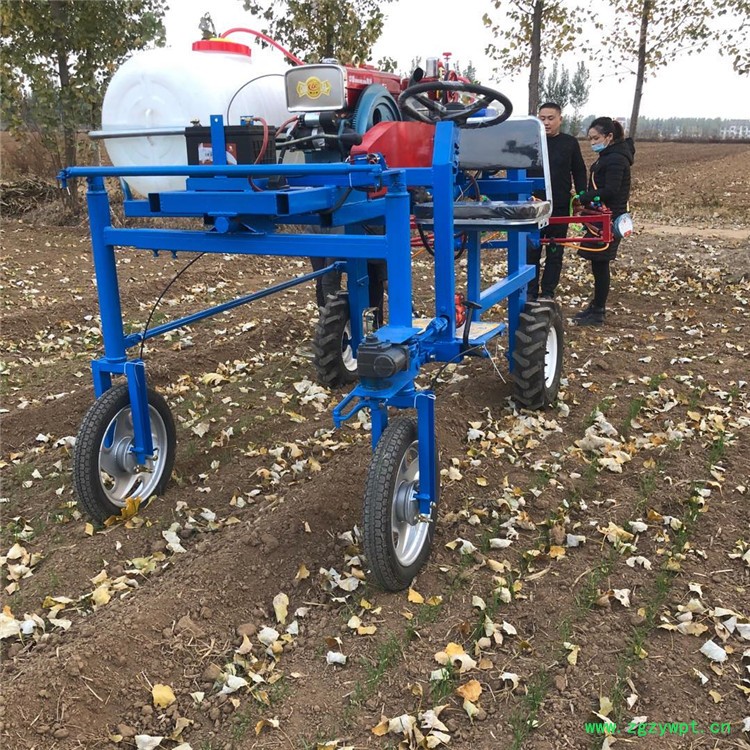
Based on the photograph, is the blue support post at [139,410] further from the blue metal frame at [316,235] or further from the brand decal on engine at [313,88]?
the brand decal on engine at [313,88]

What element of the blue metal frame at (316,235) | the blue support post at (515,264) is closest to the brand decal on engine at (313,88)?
the blue metal frame at (316,235)

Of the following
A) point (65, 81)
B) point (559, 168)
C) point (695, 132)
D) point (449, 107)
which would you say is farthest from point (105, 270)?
point (695, 132)

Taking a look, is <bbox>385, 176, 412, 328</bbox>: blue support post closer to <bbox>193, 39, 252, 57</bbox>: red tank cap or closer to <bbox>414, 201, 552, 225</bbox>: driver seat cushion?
<bbox>414, 201, 552, 225</bbox>: driver seat cushion

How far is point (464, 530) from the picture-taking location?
4.13 meters

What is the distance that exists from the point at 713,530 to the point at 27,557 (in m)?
3.57

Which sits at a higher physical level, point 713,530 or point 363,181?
point 363,181

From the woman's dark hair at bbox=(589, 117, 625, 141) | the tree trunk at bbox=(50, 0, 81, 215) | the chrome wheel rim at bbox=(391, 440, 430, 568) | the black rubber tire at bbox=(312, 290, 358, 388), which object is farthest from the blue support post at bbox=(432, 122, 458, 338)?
the tree trunk at bbox=(50, 0, 81, 215)

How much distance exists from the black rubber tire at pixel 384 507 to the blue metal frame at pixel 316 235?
0.56 feet

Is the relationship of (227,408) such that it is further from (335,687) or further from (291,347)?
(335,687)

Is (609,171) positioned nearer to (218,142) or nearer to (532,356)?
(532,356)

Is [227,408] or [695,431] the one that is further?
[227,408]

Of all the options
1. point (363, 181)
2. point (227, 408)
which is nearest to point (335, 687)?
point (363, 181)

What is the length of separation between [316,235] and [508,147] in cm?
226

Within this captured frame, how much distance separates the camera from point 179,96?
4387mm
